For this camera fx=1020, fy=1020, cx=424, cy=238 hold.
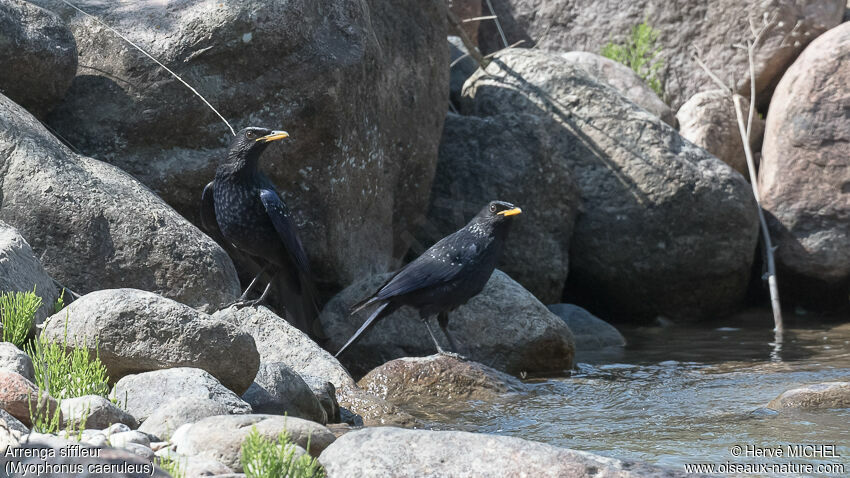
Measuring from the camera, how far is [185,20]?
286 inches

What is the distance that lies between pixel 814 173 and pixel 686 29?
298 cm

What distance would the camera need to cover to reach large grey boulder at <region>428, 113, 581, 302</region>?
9758mm

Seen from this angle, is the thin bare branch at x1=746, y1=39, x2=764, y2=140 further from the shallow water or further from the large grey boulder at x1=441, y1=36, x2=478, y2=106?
the large grey boulder at x1=441, y1=36, x2=478, y2=106

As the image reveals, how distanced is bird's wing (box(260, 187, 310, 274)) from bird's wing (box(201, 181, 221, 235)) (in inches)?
18.3

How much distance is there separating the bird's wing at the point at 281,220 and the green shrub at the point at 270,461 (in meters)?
3.23

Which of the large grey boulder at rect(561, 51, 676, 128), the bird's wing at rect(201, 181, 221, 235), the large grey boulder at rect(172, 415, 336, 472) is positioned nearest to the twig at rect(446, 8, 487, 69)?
the large grey boulder at rect(561, 51, 676, 128)

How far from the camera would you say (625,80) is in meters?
11.9

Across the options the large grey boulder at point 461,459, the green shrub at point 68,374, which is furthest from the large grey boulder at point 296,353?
the large grey boulder at point 461,459

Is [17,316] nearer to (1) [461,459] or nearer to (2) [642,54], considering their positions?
(1) [461,459]

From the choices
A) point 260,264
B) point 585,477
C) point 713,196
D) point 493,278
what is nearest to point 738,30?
point 713,196

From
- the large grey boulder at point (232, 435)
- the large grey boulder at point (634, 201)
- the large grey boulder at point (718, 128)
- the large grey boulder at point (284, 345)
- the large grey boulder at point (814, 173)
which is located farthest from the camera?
the large grey boulder at point (718, 128)

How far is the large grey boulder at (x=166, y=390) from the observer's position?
4410 millimetres

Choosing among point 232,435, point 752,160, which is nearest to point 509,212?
point 232,435

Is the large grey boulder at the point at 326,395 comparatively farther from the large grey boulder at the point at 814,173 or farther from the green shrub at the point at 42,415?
the large grey boulder at the point at 814,173
